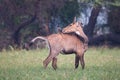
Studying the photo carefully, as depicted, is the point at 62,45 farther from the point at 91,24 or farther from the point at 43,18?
the point at 91,24

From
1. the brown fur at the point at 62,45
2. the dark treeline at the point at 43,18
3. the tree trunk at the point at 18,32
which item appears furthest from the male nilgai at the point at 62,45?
the tree trunk at the point at 18,32

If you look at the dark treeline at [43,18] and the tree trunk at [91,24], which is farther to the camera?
the tree trunk at [91,24]

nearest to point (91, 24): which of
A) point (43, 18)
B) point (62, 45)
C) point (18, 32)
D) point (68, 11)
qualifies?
point (68, 11)

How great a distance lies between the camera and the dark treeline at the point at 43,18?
79.4 ft

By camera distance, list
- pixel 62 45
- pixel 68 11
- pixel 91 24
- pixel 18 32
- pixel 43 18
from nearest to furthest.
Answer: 1. pixel 62 45
2. pixel 43 18
3. pixel 18 32
4. pixel 68 11
5. pixel 91 24

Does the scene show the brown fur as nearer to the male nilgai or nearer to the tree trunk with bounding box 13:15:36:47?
the male nilgai

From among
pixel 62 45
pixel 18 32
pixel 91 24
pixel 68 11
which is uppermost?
pixel 62 45

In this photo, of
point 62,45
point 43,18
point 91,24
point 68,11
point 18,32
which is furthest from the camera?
point 91,24

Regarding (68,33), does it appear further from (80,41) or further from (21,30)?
(21,30)

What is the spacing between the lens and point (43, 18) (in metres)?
25.0

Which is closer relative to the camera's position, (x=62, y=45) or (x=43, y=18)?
(x=62, y=45)

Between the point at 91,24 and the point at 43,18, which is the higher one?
the point at 43,18

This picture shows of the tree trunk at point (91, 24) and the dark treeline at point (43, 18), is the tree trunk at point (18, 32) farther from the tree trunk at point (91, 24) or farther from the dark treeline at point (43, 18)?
the tree trunk at point (91, 24)

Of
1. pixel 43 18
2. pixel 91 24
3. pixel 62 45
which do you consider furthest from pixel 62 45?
pixel 91 24
